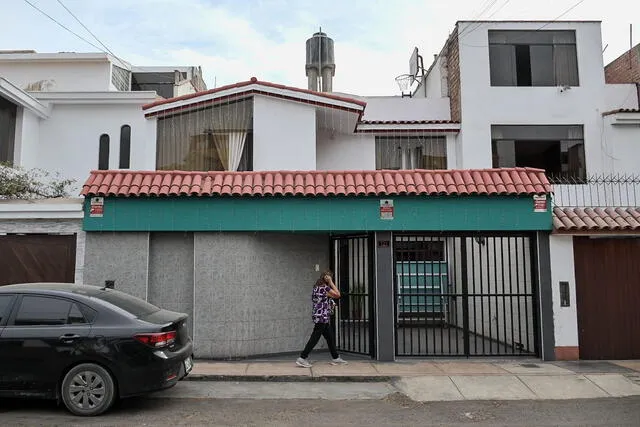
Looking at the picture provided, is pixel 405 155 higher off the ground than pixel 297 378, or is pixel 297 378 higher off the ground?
pixel 405 155

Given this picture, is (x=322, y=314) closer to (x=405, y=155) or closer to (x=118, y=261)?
(x=118, y=261)

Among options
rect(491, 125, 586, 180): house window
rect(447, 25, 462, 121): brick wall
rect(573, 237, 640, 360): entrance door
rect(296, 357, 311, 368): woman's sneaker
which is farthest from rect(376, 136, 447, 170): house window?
rect(296, 357, 311, 368): woman's sneaker

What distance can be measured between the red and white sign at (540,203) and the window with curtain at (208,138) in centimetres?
631

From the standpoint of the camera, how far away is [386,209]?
959cm

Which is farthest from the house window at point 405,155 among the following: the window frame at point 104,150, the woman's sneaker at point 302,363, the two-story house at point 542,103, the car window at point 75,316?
the car window at point 75,316

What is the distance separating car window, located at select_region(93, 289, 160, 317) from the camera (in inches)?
259

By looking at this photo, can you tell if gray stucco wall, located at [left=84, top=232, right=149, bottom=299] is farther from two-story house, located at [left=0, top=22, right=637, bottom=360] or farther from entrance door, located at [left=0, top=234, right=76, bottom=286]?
entrance door, located at [left=0, top=234, right=76, bottom=286]

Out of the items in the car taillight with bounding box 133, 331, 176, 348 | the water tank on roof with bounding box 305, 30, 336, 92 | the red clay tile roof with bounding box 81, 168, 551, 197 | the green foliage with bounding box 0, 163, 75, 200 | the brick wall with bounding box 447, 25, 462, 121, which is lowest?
the car taillight with bounding box 133, 331, 176, 348

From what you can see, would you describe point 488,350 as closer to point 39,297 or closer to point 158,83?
point 39,297

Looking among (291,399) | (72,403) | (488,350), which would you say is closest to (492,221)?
(488,350)

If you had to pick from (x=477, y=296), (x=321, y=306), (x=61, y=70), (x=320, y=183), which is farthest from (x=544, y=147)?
(x=61, y=70)

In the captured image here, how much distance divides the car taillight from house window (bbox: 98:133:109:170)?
1067 centimetres

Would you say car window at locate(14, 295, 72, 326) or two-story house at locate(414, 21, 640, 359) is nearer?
car window at locate(14, 295, 72, 326)

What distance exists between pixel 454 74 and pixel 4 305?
1300cm
